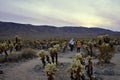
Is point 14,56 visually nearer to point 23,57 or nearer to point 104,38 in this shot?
point 23,57

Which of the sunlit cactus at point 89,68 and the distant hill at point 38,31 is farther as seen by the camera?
A: the distant hill at point 38,31

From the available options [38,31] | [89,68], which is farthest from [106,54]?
[38,31]

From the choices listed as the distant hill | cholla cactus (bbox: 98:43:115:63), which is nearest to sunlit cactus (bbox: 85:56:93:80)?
cholla cactus (bbox: 98:43:115:63)

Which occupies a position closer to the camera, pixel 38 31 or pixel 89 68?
pixel 89 68

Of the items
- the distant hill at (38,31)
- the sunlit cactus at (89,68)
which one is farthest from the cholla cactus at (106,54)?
the distant hill at (38,31)

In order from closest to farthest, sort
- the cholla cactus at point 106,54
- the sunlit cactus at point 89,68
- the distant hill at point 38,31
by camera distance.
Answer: the sunlit cactus at point 89,68
the cholla cactus at point 106,54
the distant hill at point 38,31

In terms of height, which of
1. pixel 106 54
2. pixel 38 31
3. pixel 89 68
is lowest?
pixel 38 31

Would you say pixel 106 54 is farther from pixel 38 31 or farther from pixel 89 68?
pixel 38 31

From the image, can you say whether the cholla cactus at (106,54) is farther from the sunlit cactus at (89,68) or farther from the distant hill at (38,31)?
the distant hill at (38,31)

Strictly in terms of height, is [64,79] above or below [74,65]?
below

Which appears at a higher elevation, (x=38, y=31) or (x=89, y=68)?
(x=89, y=68)

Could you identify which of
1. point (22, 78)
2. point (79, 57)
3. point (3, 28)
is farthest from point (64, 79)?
point (3, 28)

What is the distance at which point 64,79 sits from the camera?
1547cm

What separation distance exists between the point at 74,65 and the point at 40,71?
6847mm
